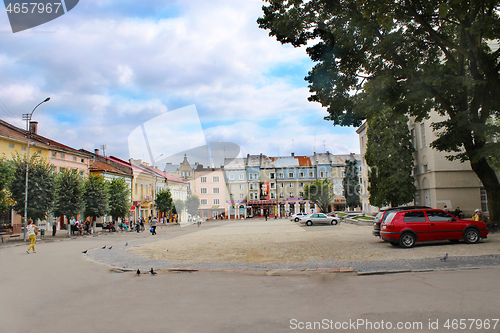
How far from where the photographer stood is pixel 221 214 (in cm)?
9106

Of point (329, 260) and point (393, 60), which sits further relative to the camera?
point (393, 60)

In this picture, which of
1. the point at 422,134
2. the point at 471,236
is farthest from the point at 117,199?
the point at 471,236

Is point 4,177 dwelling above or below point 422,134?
below

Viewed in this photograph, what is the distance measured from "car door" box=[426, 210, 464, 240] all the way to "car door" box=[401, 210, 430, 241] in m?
0.20

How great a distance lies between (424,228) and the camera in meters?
15.4

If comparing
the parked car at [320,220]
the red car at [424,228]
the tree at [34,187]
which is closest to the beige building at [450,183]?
the parked car at [320,220]

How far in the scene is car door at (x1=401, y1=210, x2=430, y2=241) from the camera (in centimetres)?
1541

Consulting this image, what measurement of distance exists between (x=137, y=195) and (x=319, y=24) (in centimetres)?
5491

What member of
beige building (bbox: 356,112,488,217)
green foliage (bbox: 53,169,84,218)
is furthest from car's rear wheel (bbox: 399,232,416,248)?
green foliage (bbox: 53,169,84,218)

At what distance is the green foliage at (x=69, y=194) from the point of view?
3553cm

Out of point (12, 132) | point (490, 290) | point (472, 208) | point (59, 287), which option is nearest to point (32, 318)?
point (59, 287)

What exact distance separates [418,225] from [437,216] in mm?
963

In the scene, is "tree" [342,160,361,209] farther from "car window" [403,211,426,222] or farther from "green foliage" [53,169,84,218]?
"car window" [403,211,426,222]

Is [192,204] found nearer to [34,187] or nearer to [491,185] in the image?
[34,187]
